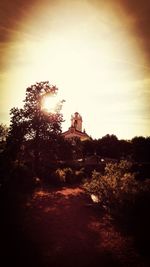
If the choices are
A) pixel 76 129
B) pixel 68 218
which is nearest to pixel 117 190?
pixel 68 218

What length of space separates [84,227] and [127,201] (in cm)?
261

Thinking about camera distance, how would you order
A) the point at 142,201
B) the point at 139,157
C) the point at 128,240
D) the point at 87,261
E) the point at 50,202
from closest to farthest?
the point at 87,261 < the point at 128,240 < the point at 142,201 < the point at 50,202 < the point at 139,157

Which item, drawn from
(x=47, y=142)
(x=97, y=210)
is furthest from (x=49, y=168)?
(x=97, y=210)

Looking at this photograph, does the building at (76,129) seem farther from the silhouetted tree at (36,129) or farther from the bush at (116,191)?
the bush at (116,191)

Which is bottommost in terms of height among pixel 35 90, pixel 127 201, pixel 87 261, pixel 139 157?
pixel 87 261

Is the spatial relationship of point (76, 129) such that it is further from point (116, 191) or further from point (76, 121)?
point (116, 191)

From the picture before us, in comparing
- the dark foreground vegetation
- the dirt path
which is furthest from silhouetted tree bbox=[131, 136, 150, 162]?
the dirt path

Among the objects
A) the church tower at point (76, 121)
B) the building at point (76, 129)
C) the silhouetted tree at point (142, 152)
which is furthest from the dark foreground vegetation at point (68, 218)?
the church tower at point (76, 121)

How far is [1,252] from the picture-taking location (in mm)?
8250

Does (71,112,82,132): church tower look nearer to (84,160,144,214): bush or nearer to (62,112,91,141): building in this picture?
(62,112,91,141): building

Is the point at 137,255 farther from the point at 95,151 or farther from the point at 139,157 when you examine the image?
the point at 95,151

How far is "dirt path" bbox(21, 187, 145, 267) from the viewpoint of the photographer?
8109 millimetres

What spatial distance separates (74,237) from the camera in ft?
33.3

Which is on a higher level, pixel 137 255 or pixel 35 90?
pixel 35 90
